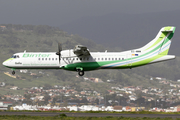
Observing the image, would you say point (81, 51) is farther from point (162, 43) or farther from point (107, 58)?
point (162, 43)

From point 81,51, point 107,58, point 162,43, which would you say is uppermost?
point 162,43

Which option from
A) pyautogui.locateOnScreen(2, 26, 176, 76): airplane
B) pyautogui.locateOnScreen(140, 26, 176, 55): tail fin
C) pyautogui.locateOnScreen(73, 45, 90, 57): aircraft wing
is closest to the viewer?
pyautogui.locateOnScreen(73, 45, 90, 57): aircraft wing

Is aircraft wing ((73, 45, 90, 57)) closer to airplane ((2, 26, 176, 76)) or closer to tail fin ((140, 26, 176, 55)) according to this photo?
airplane ((2, 26, 176, 76))

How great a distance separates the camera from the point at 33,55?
48625mm

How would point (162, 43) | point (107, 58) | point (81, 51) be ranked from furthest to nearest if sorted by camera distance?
point (162, 43) < point (107, 58) < point (81, 51)

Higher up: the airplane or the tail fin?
the tail fin

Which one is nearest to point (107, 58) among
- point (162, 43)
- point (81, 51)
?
point (81, 51)

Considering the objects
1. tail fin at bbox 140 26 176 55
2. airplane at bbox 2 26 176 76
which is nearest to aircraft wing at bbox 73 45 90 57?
airplane at bbox 2 26 176 76

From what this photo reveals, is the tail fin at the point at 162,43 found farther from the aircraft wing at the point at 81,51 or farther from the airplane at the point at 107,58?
the aircraft wing at the point at 81,51

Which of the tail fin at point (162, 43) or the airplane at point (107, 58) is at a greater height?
the tail fin at point (162, 43)

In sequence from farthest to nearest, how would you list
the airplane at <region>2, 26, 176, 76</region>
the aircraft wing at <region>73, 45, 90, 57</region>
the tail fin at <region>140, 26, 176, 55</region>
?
the tail fin at <region>140, 26, 176, 55</region>
the airplane at <region>2, 26, 176, 76</region>
the aircraft wing at <region>73, 45, 90, 57</region>

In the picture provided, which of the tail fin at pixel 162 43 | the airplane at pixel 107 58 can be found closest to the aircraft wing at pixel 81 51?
the airplane at pixel 107 58

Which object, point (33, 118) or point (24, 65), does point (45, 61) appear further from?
point (33, 118)

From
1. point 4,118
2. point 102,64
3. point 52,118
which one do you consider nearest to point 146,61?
point 102,64
